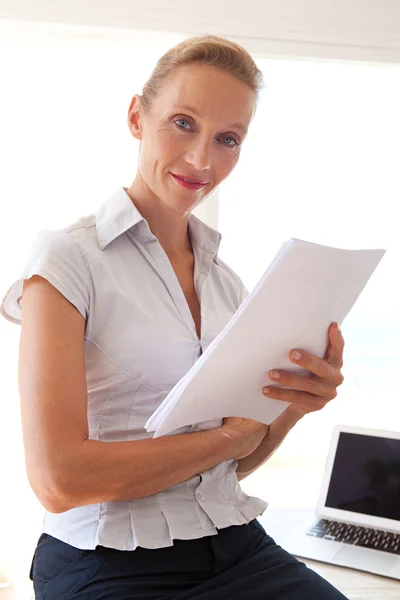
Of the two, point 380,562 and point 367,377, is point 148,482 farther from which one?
point 367,377

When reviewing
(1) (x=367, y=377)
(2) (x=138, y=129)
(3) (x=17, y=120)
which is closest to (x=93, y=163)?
(3) (x=17, y=120)

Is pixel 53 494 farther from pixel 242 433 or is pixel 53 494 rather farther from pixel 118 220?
pixel 118 220

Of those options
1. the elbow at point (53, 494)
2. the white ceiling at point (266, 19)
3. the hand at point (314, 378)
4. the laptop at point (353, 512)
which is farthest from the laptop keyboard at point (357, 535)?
the white ceiling at point (266, 19)

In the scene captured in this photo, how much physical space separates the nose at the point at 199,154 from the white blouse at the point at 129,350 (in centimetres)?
14

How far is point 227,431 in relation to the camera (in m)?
1.25

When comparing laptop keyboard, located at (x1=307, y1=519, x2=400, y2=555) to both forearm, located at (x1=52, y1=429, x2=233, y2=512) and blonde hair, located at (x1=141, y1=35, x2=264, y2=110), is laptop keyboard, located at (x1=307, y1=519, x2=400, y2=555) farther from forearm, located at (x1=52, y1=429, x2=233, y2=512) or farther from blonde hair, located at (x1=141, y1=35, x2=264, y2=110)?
blonde hair, located at (x1=141, y1=35, x2=264, y2=110)

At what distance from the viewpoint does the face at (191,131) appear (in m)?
1.31

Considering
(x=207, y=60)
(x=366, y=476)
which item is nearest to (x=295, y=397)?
(x=207, y=60)

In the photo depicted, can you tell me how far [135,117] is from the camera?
1.43 meters

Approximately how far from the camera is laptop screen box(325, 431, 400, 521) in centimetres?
201

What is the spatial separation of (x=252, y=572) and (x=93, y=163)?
1.96 meters

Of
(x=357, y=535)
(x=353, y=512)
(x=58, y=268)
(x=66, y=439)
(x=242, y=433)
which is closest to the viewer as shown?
(x=66, y=439)

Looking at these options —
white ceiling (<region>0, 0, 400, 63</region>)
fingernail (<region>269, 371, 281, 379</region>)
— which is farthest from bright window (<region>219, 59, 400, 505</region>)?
fingernail (<region>269, 371, 281, 379</region>)

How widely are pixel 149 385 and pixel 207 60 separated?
627 millimetres
